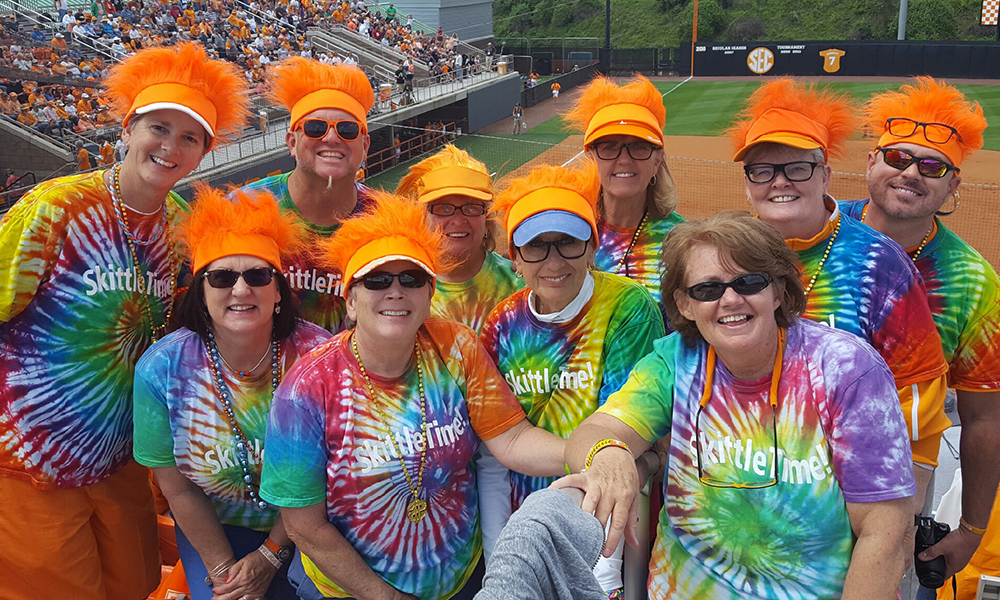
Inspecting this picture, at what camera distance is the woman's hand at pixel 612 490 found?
2053 mm

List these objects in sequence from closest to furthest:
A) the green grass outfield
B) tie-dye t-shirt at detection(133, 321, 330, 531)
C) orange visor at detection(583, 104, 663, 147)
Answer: tie-dye t-shirt at detection(133, 321, 330, 531), orange visor at detection(583, 104, 663, 147), the green grass outfield

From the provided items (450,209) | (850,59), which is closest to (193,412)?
(450,209)

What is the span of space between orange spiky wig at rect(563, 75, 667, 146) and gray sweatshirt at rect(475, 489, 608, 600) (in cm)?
236

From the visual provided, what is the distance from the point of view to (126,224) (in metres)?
3.53

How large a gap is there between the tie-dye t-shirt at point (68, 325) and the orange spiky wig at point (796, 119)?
9.13ft

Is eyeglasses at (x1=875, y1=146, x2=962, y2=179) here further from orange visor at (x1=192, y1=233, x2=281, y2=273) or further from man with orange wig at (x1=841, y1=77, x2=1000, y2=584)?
orange visor at (x1=192, y1=233, x2=281, y2=273)

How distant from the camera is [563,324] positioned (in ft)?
9.89

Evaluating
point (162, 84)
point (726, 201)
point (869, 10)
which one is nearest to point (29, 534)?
point (162, 84)

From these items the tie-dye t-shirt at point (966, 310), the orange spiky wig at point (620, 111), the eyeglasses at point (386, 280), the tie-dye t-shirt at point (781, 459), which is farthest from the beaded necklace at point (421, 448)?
the tie-dye t-shirt at point (966, 310)

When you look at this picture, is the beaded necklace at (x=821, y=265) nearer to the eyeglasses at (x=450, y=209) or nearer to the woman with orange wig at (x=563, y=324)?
the woman with orange wig at (x=563, y=324)

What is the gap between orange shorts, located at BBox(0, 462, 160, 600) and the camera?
3.59 meters

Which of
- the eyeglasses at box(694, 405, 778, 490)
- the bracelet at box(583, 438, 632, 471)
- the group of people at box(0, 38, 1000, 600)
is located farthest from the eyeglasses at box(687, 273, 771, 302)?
the bracelet at box(583, 438, 632, 471)

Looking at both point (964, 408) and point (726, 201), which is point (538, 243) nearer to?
point (964, 408)

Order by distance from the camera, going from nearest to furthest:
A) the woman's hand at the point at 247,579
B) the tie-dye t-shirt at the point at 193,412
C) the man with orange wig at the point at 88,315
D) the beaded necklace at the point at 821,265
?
1. the beaded necklace at the point at 821,265
2. the tie-dye t-shirt at the point at 193,412
3. the woman's hand at the point at 247,579
4. the man with orange wig at the point at 88,315
